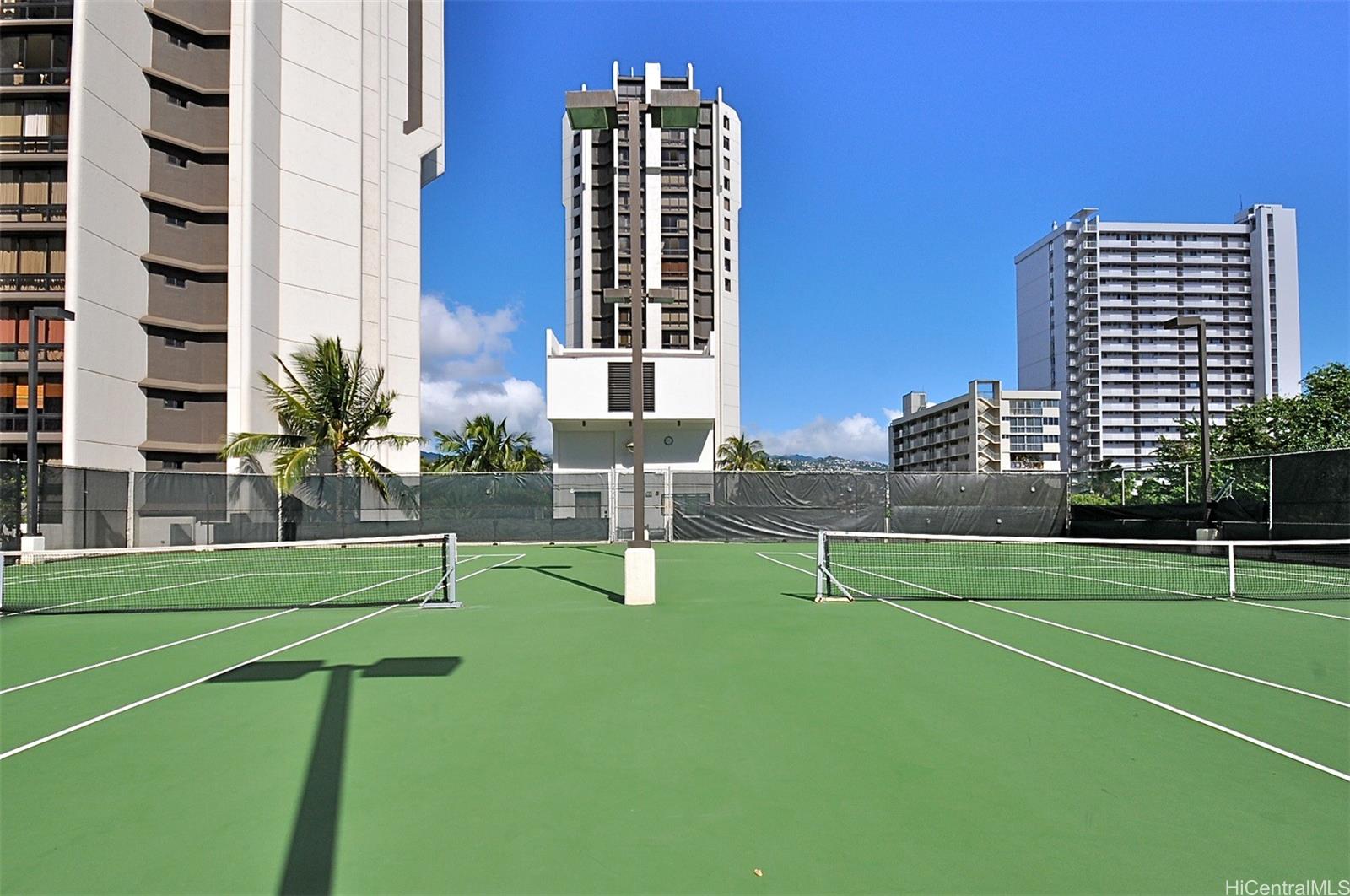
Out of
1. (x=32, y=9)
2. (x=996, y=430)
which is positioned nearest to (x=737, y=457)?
(x=32, y=9)

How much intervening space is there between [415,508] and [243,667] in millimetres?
19967

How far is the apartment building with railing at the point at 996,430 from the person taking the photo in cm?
11938

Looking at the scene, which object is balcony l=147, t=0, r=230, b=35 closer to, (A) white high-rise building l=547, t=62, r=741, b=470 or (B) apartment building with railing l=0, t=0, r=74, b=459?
(B) apartment building with railing l=0, t=0, r=74, b=459

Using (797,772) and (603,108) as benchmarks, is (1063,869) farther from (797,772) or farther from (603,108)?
(603,108)

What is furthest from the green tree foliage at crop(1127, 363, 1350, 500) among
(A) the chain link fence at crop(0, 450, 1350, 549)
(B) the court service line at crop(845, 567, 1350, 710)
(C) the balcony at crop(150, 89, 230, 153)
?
(C) the balcony at crop(150, 89, 230, 153)

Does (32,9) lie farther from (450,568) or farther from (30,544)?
(450,568)

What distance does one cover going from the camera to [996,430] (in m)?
122

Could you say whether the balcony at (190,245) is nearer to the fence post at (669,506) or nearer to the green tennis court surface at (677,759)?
the fence post at (669,506)

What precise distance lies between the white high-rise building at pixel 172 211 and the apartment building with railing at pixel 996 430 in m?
101

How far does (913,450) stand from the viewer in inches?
5517

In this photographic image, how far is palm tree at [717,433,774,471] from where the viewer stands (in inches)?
2408

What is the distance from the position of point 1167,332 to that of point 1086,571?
130235 mm

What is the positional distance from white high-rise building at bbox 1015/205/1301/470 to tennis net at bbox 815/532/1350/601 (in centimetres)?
11344

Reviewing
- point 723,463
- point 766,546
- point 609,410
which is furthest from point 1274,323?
point 766,546
